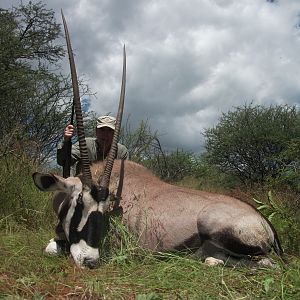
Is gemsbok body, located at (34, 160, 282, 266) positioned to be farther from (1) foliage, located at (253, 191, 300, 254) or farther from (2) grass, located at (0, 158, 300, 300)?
(1) foliage, located at (253, 191, 300, 254)

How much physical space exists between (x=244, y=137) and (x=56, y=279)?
17.3 m

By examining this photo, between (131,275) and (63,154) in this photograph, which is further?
(63,154)

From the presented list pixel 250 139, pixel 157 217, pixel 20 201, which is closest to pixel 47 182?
pixel 157 217

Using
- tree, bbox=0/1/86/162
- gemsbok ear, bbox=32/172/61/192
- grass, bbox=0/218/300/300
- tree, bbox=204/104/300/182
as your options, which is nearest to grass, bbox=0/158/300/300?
grass, bbox=0/218/300/300

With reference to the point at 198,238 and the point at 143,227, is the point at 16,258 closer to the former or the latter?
the point at 143,227

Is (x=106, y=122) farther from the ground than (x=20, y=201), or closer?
farther from the ground

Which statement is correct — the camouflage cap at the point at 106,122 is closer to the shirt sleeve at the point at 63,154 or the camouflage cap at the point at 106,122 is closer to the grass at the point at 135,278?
the shirt sleeve at the point at 63,154

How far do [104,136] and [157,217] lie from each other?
1411 mm

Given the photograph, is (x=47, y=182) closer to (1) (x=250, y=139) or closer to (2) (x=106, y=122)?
(2) (x=106, y=122)

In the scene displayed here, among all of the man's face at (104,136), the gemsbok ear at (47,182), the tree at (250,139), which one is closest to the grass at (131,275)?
the gemsbok ear at (47,182)

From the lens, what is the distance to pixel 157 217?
152 inches

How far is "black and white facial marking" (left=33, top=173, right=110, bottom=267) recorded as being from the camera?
3.39 meters

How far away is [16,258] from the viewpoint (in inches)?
130

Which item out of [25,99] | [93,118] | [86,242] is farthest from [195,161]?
[86,242]
